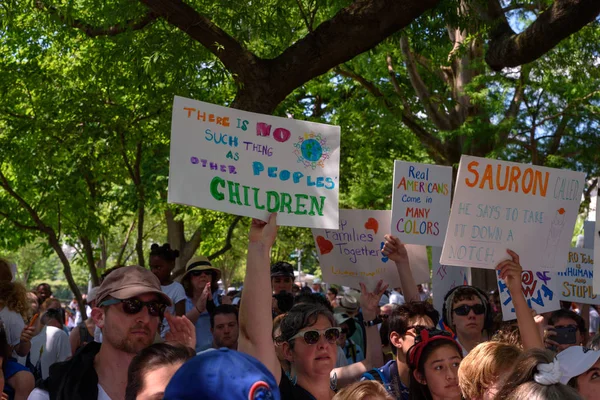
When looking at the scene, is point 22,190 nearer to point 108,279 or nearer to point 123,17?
point 123,17

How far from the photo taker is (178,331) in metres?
4.08

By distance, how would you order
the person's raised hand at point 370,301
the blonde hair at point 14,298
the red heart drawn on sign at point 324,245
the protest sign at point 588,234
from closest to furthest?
1. the blonde hair at point 14,298
2. the person's raised hand at point 370,301
3. the red heart drawn on sign at point 324,245
4. the protest sign at point 588,234

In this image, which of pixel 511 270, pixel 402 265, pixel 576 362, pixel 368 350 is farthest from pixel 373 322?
pixel 576 362

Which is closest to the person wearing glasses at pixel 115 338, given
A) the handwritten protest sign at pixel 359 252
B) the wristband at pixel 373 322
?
→ the wristband at pixel 373 322

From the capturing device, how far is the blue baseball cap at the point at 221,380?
5.95 feet

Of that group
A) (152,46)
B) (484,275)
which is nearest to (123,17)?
(152,46)

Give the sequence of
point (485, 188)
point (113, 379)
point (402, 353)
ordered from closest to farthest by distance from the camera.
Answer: point (113, 379) → point (402, 353) → point (485, 188)

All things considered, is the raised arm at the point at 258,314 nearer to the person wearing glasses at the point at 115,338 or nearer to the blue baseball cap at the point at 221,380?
the person wearing glasses at the point at 115,338

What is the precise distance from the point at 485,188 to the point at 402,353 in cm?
170

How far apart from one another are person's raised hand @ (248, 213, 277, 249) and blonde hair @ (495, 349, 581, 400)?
1306 millimetres

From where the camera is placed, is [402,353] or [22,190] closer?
[402,353]

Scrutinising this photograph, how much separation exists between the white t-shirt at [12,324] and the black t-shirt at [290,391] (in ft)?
7.97

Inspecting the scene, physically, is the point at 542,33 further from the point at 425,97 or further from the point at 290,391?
the point at 425,97

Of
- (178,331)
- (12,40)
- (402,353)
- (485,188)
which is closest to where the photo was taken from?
(178,331)
